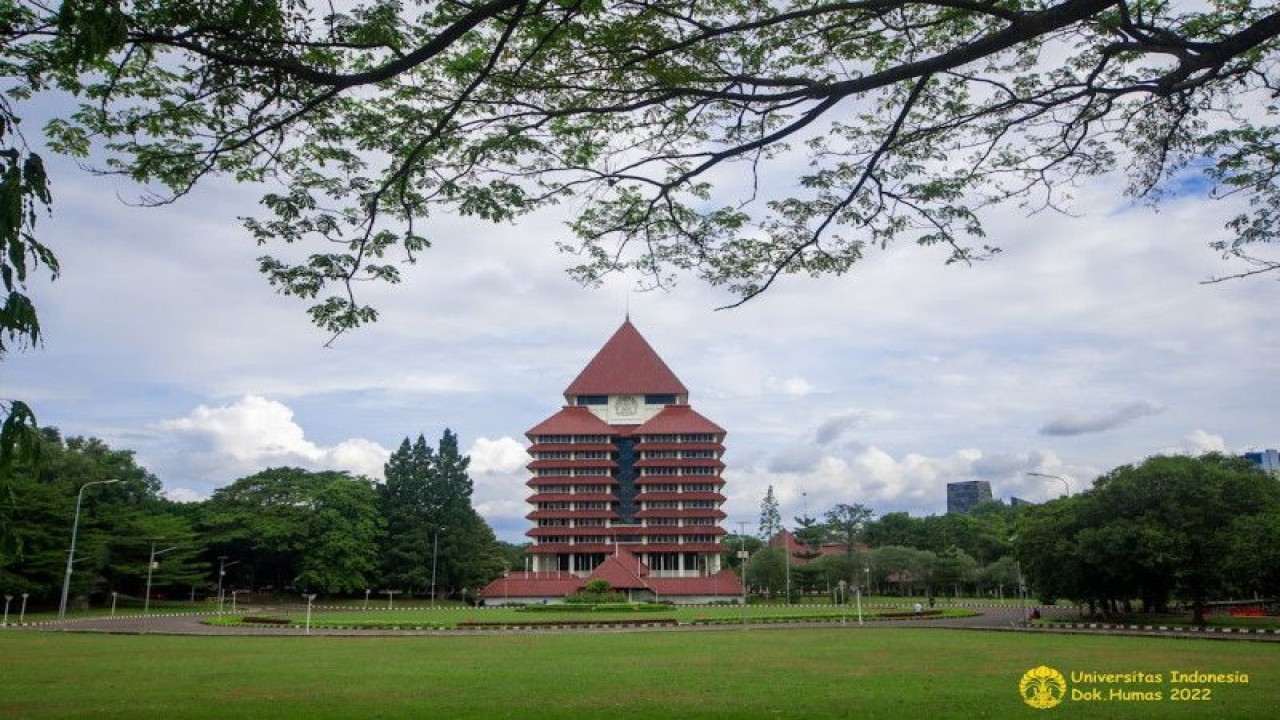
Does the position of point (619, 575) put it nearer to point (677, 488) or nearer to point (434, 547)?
point (434, 547)

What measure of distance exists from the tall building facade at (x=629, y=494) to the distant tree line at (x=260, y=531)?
604 centimetres

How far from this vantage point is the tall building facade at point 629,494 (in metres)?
75.9

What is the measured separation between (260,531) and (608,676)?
51.9m

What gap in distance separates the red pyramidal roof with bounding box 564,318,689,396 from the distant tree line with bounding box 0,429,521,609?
16025mm

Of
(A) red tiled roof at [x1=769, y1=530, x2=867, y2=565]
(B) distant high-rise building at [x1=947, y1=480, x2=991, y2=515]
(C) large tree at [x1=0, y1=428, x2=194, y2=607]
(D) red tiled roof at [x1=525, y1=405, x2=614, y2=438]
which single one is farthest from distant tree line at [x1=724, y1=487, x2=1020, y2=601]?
(B) distant high-rise building at [x1=947, y1=480, x2=991, y2=515]

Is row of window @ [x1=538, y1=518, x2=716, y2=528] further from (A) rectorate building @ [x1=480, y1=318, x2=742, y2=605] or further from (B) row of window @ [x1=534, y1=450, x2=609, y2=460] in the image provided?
(B) row of window @ [x1=534, y1=450, x2=609, y2=460]

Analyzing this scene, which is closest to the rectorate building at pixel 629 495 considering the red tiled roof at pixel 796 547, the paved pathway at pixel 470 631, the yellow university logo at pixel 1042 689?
the red tiled roof at pixel 796 547

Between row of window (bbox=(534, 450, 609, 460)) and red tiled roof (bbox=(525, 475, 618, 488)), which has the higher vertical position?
row of window (bbox=(534, 450, 609, 460))

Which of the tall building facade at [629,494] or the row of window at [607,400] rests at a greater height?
the row of window at [607,400]

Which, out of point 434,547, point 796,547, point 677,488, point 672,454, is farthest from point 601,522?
point 796,547

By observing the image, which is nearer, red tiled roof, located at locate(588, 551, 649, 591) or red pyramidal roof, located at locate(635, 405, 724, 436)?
red tiled roof, located at locate(588, 551, 649, 591)

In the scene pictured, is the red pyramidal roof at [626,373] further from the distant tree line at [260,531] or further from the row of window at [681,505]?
the distant tree line at [260,531]

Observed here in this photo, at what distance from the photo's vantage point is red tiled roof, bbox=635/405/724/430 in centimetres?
7812

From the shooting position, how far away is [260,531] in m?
60.8
